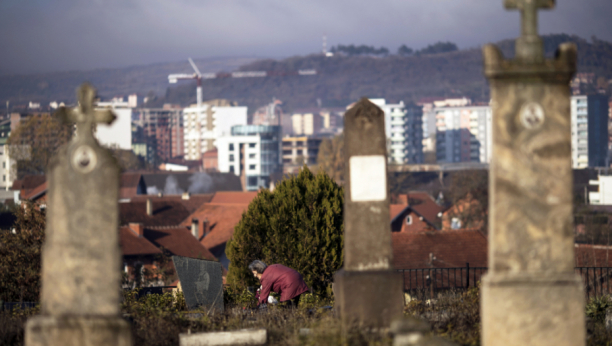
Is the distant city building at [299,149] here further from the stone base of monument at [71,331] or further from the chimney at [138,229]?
the stone base of monument at [71,331]

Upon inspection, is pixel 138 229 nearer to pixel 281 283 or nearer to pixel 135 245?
pixel 135 245

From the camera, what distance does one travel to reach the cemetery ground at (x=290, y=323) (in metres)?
7.68

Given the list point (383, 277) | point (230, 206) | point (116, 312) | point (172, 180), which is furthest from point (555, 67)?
point (172, 180)

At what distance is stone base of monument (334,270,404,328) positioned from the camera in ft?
27.0

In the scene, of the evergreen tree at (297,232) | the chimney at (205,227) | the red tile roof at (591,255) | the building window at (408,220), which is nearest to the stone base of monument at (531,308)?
the evergreen tree at (297,232)

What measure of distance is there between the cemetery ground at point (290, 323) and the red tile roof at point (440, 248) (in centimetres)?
2459

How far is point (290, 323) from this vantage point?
28.5 ft

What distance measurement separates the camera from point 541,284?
649 cm

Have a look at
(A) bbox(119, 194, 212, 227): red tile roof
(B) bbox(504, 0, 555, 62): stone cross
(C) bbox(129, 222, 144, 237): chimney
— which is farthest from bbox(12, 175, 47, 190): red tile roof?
(B) bbox(504, 0, 555, 62): stone cross

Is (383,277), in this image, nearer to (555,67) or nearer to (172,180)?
(555,67)

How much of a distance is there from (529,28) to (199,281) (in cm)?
635

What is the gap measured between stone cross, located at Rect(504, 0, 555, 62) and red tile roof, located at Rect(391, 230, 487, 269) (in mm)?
28434

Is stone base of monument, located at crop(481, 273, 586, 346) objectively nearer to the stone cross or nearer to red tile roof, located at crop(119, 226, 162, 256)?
the stone cross

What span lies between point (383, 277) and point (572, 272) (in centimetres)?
229
